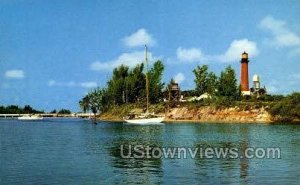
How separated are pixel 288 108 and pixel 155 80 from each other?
135 feet

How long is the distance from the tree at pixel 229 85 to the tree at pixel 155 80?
19.4 metres

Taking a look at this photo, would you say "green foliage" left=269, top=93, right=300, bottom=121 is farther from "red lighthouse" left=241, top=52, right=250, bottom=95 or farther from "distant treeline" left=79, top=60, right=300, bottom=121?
"red lighthouse" left=241, top=52, right=250, bottom=95

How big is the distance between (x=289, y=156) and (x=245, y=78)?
91.4 metres

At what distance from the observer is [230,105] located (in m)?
116

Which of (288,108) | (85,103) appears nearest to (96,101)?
(85,103)

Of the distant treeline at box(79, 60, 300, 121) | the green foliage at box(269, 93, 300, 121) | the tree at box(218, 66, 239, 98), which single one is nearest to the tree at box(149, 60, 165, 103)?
the distant treeline at box(79, 60, 300, 121)

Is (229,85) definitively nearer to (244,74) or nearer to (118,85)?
(244,74)

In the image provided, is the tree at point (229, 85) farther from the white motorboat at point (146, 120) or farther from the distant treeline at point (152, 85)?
the white motorboat at point (146, 120)

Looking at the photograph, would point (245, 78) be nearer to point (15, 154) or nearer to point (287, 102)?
point (287, 102)

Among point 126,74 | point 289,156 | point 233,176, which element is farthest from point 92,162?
point 126,74

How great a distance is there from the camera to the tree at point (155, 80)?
134 metres

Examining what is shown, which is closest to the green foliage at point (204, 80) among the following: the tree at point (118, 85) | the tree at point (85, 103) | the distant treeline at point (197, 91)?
the distant treeline at point (197, 91)

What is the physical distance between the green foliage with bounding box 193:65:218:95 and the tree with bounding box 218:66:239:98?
190 inches

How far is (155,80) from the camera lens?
134 m
